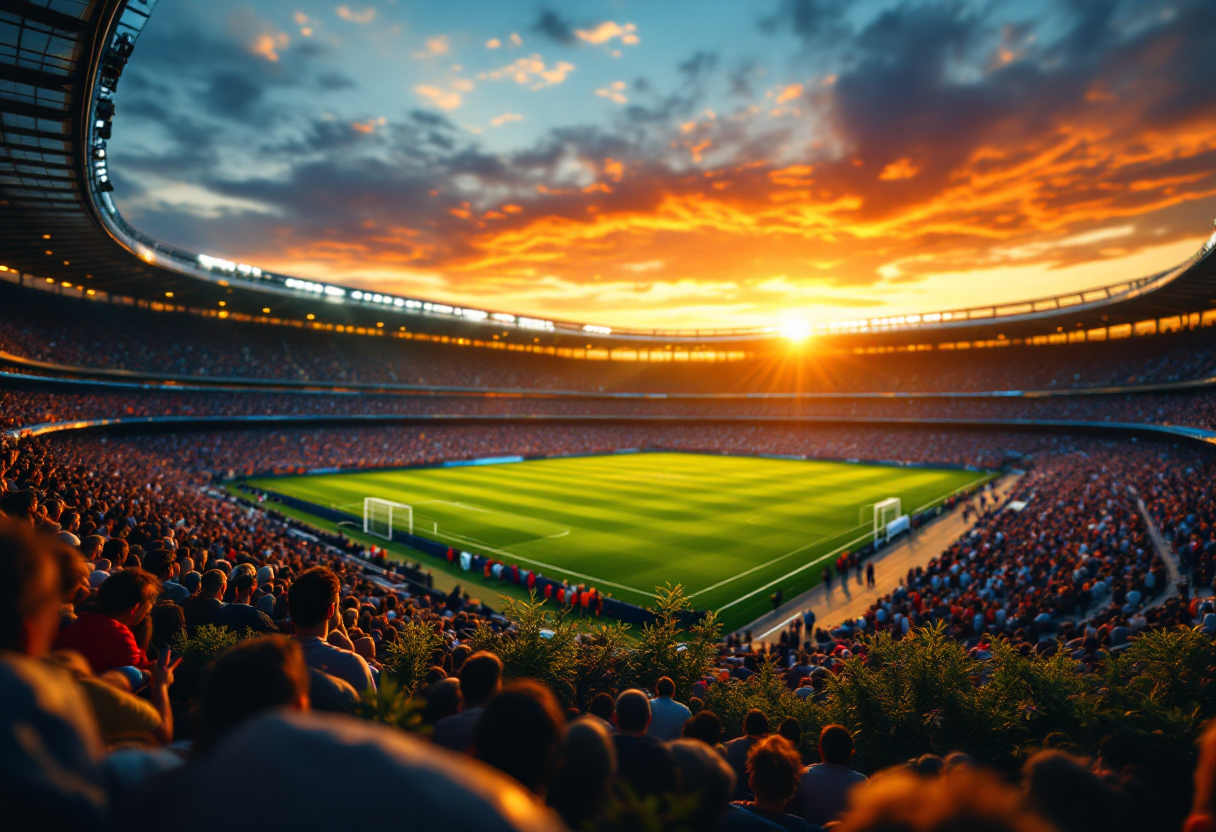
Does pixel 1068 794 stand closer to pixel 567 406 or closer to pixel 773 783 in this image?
pixel 773 783

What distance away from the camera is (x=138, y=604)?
421cm

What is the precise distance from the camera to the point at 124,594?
13.5 ft

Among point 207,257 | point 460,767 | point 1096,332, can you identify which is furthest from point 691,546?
point 1096,332

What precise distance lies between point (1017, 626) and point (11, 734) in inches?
736

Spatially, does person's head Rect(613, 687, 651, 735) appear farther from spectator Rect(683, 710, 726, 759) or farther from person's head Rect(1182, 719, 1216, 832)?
person's head Rect(1182, 719, 1216, 832)

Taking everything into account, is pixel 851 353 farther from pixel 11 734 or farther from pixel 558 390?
pixel 11 734

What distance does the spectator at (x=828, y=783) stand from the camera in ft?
16.1

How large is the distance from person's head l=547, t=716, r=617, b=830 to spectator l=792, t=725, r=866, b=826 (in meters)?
3.56

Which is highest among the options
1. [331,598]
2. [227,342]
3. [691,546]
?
[227,342]

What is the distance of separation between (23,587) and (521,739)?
1858 millimetres

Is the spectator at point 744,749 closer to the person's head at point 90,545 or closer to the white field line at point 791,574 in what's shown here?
the person's head at point 90,545

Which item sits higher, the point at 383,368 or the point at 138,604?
the point at 383,368

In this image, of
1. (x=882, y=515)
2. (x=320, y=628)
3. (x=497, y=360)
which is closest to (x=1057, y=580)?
(x=882, y=515)

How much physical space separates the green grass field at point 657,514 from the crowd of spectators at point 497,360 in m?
18.9
